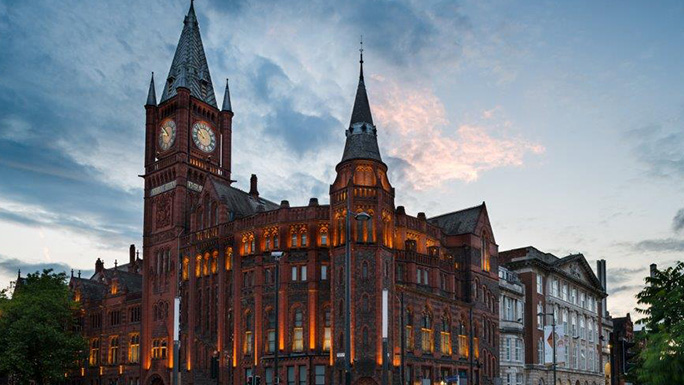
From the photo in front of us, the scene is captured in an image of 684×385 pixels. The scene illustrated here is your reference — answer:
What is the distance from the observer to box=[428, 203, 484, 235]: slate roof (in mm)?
81562

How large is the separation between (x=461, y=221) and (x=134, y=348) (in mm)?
41158

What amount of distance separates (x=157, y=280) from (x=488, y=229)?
37.3m

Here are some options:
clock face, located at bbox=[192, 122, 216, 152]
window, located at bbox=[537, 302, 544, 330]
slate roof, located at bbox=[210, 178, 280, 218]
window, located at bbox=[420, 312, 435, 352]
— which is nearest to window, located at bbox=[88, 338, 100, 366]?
clock face, located at bbox=[192, 122, 216, 152]

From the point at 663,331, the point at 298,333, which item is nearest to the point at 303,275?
the point at 298,333

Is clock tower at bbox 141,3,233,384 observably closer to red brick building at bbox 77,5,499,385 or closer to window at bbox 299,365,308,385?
red brick building at bbox 77,5,499,385

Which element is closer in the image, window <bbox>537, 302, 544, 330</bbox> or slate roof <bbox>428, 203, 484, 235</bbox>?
slate roof <bbox>428, 203, 484, 235</bbox>

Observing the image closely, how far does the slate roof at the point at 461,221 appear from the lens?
8156 cm

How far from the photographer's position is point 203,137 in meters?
92.9

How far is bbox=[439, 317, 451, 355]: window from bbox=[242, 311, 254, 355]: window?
17847mm

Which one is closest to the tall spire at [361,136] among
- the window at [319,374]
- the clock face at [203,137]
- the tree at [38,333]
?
the window at [319,374]

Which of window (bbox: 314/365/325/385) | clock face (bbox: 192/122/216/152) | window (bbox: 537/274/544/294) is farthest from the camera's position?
window (bbox: 537/274/544/294)

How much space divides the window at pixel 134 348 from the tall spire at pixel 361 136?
123ft

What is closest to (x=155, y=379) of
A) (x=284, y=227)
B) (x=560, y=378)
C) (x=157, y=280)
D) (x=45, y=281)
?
(x=157, y=280)

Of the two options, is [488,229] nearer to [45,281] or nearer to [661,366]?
[45,281]
